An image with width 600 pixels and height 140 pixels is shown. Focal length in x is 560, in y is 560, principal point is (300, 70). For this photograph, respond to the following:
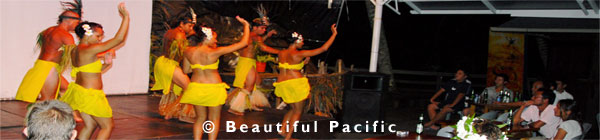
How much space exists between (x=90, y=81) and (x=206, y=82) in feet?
3.13

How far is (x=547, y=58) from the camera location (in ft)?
36.9

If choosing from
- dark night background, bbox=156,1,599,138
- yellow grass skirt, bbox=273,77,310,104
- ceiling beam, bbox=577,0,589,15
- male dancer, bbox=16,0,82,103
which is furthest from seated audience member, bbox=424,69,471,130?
male dancer, bbox=16,0,82,103

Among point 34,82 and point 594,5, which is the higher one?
point 594,5

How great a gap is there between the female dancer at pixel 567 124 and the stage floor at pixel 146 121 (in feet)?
9.06

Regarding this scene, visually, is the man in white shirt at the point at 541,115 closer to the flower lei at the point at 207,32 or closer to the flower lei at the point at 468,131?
the flower lei at the point at 468,131

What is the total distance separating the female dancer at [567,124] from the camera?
5.19 m

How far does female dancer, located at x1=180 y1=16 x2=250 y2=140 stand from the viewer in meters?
4.61

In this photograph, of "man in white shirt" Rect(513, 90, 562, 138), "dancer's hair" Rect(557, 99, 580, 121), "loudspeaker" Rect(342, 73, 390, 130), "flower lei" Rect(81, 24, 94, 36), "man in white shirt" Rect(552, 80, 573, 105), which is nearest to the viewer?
"flower lei" Rect(81, 24, 94, 36)

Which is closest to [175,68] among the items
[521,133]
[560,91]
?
[521,133]

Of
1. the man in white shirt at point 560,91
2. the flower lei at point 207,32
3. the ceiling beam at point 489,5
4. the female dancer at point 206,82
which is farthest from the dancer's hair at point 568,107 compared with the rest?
the flower lei at point 207,32

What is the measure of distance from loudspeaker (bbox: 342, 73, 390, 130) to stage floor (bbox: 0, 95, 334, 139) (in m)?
0.84

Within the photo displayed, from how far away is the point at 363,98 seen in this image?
792 cm

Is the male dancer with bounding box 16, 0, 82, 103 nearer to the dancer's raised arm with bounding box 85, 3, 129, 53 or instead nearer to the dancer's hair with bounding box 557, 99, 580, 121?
the dancer's raised arm with bounding box 85, 3, 129, 53

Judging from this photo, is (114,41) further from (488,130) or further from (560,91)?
(560,91)
